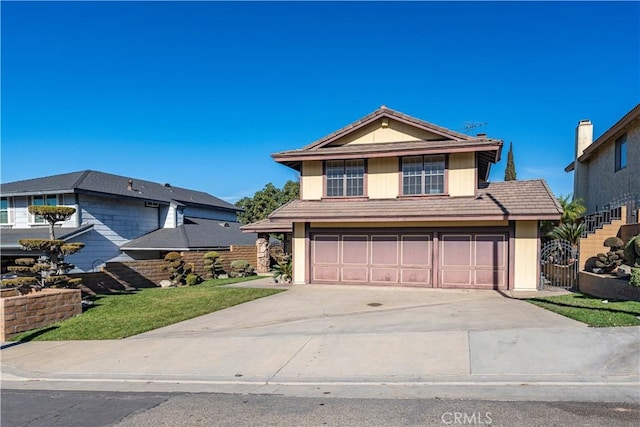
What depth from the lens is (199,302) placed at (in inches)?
558

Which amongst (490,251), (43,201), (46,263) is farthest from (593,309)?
(43,201)

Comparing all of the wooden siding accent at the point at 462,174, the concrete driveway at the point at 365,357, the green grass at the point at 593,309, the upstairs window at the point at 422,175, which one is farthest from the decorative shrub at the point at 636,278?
the upstairs window at the point at 422,175

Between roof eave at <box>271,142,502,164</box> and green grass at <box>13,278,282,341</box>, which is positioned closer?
green grass at <box>13,278,282,341</box>

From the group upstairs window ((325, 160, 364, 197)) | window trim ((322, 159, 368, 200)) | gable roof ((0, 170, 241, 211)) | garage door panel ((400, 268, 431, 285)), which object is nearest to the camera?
garage door panel ((400, 268, 431, 285))

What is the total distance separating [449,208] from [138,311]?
36.1 ft

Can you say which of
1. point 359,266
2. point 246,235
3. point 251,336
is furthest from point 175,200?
point 251,336

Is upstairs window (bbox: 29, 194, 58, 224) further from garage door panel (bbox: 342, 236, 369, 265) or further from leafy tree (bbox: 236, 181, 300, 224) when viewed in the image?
leafy tree (bbox: 236, 181, 300, 224)

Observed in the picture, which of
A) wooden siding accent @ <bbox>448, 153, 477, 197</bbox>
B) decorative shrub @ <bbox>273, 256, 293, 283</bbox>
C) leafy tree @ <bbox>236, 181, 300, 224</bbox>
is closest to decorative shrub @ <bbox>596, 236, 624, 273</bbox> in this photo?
wooden siding accent @ <bbox>448, 153, 477, 197</bbox>

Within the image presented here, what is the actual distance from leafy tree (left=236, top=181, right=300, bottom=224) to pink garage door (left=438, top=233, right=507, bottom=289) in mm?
37690

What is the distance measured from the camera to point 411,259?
16297mm

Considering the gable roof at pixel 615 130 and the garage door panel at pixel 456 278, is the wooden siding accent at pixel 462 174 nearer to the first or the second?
the garage door panel at pixel 456 278

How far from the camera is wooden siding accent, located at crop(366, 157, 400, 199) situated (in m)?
17.1

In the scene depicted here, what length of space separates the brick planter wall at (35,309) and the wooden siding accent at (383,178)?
437 inches

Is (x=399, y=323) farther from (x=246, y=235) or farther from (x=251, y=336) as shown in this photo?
(x=246, y=235)
